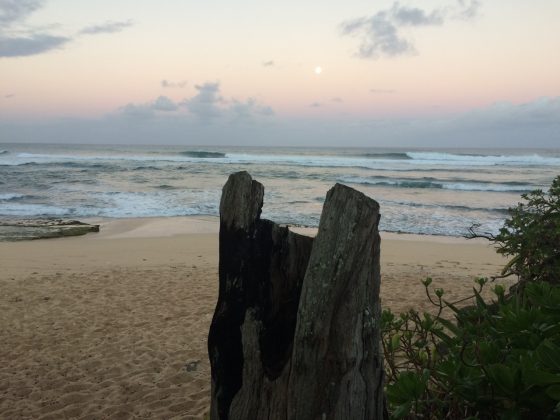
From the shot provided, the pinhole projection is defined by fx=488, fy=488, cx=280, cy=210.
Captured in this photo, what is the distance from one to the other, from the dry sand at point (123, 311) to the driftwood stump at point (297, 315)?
266 cm

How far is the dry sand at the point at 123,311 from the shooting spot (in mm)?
4480

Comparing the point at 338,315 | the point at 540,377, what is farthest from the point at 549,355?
the point at 338,315

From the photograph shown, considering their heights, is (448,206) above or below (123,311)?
above

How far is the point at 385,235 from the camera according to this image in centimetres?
1380

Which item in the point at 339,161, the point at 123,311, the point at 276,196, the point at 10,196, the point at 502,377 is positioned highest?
the point at 339,161

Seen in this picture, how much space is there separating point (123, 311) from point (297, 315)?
5993 millimetres

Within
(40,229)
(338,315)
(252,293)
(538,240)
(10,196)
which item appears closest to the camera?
(338,315)

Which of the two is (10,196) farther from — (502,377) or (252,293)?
(502,377)

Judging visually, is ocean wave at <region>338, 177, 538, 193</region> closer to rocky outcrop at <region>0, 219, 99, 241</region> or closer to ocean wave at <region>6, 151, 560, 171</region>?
ocean wave at <region>6, 151, 560, 171</region>

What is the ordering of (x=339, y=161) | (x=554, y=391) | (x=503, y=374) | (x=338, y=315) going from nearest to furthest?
1. (x=554, y=391)
2. (x=503, y=374)
3. (x=338, y=315)
4. (x=339, y=161)

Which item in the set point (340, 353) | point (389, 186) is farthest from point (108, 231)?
point (389, 186)

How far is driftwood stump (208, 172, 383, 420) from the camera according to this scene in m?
1.53

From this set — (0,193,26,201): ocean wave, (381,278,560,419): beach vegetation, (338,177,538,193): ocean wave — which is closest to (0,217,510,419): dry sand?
(381,278,560,419): beach vegetation

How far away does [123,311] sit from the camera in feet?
23.0
